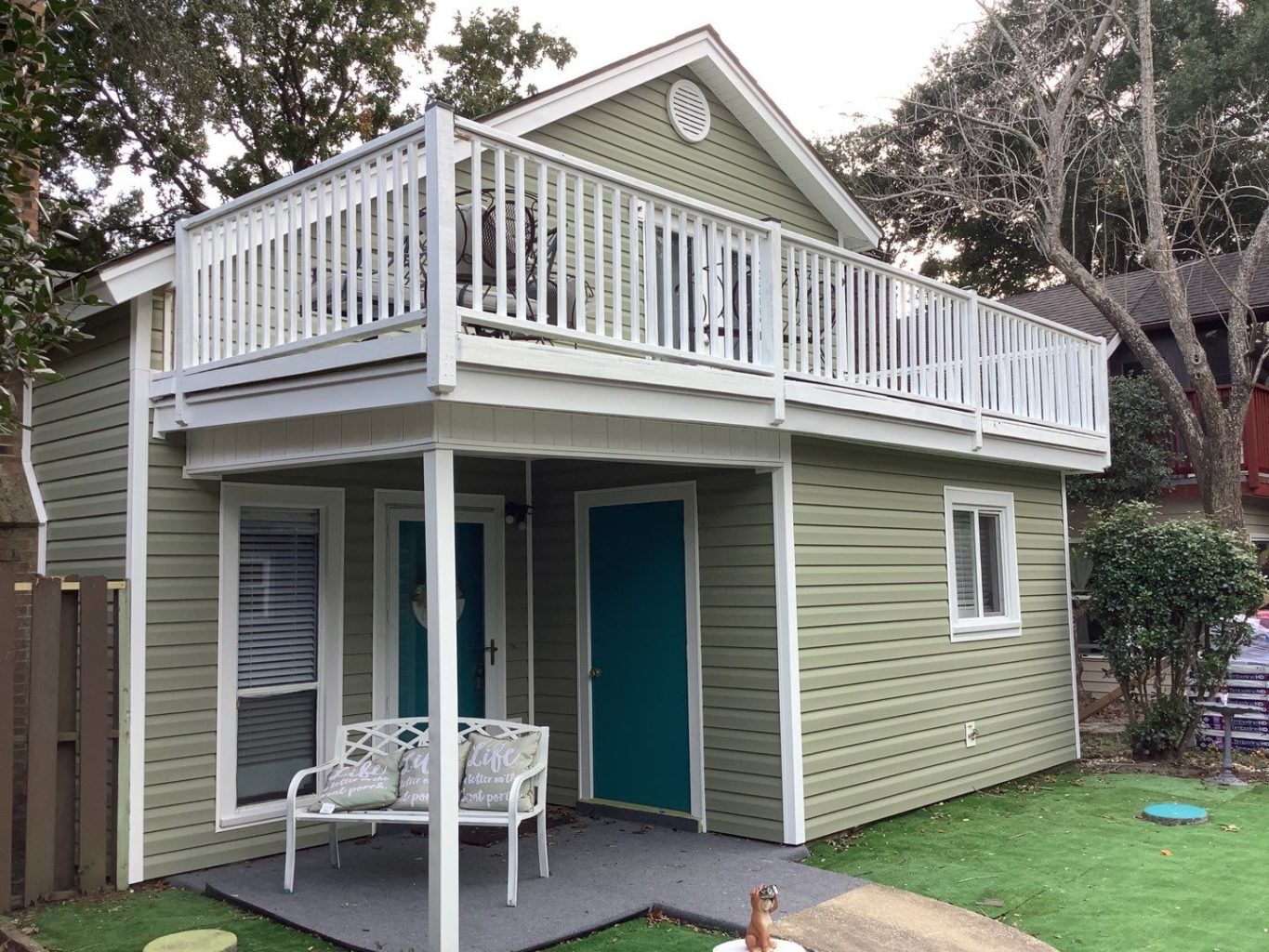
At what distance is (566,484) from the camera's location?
8.00m

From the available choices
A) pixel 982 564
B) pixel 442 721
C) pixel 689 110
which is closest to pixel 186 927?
pixel 442 721

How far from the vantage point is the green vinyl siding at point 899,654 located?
6953mm

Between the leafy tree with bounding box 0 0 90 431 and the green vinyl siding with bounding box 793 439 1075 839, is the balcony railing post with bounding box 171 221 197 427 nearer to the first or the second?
the leafy tree with bounding box 0 0 90 431

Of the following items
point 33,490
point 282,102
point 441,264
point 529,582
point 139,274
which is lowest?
point 529,582

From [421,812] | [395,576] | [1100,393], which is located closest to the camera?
[421,812]

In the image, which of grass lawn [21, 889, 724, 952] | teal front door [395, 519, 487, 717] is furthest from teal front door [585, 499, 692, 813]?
grass lawn [21, 889, 724, 952]

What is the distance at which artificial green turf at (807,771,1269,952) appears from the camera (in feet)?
17.1

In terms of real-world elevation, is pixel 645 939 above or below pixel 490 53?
below

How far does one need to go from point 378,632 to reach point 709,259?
330 cm

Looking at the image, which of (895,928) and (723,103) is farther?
(723,103)

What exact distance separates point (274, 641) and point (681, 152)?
548 centimetres

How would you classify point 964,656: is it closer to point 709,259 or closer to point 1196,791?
point 1196,791

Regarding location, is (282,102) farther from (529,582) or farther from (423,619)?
(423,619)

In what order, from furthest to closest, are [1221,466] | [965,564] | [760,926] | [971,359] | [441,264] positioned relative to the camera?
[1221,466] < [965,564] < [971,359] < [441,264] < [760,926]
